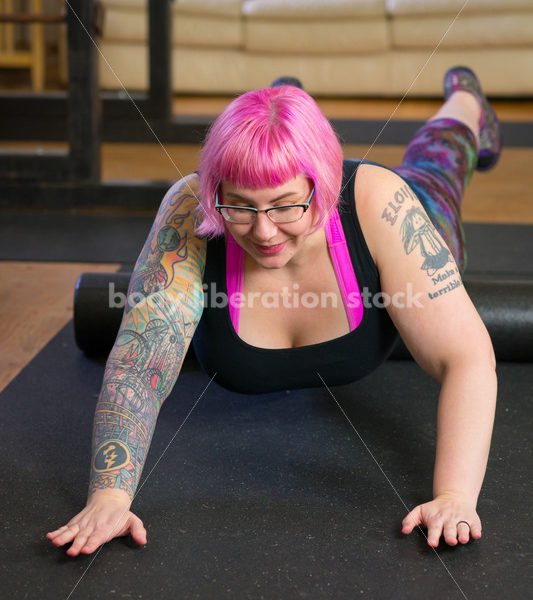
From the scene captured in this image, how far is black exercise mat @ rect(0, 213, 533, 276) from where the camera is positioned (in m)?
2.47

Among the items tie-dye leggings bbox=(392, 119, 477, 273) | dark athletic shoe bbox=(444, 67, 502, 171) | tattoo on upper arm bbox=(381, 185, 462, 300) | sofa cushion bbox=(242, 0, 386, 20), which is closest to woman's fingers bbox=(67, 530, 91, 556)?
tattoo on upper arm bbox=(381, 185, 462, 300)

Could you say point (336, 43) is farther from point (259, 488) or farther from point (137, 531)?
point (137, 531)

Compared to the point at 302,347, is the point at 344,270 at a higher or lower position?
higher

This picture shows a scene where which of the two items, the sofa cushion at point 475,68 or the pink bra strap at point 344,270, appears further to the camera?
the sofa cushion at point 475,68

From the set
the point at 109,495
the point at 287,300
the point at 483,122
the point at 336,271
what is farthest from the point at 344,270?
the point at 483,122

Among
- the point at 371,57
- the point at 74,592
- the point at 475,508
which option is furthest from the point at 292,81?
the point at 371,57

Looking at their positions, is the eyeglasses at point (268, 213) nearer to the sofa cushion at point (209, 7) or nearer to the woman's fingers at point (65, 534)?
the woman's fingers at point (65, 534)

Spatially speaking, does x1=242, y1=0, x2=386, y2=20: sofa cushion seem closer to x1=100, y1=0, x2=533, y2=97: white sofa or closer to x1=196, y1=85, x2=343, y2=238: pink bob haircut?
x1=100, y1=0, x2=533, y2=97: white sofa

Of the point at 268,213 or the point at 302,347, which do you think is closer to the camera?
the point at 268,213

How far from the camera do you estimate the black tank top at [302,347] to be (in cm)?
130

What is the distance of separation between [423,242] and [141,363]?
45 centimetres

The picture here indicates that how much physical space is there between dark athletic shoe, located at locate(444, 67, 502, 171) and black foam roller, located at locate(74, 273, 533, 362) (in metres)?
0.57

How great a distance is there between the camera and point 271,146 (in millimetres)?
1069

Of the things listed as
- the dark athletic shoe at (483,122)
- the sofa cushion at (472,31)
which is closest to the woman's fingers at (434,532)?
the dark athletic shoe at (483,122)
